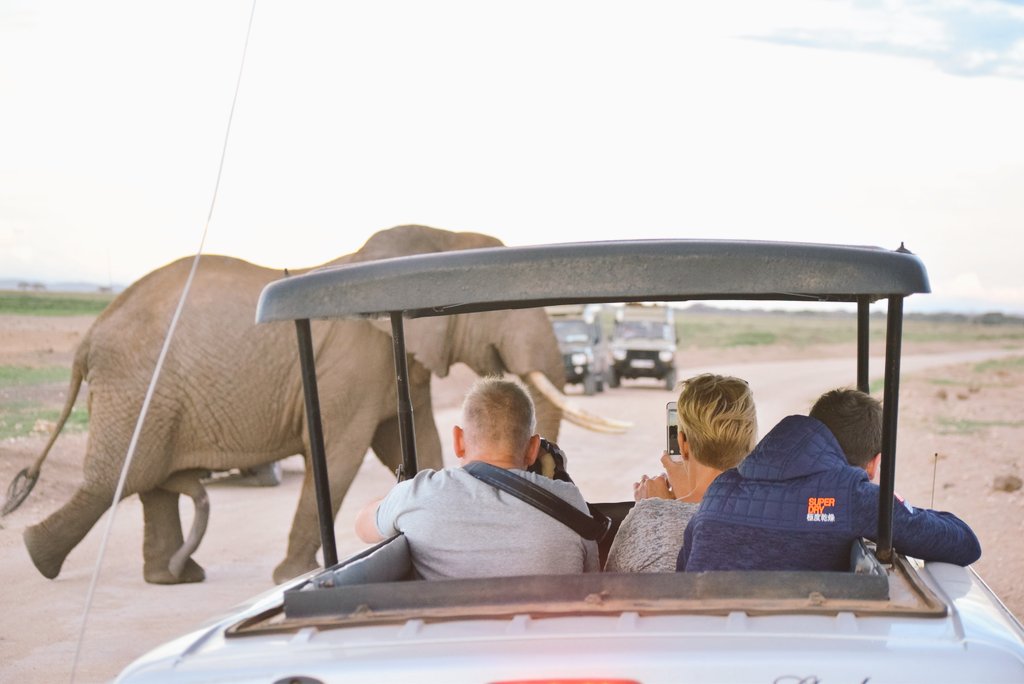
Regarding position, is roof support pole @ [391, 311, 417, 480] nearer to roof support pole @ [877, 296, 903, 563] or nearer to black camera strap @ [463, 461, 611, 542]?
black camera strap @ [463, 461, 611, 542]

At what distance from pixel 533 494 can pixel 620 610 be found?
0.84 metres

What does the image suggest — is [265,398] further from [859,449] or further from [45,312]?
[45,312]

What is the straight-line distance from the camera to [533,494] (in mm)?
3564

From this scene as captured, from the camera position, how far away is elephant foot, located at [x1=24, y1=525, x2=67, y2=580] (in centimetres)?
1082

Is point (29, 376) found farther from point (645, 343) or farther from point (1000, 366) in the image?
point (1000, 366)

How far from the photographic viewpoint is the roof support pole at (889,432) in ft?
10.5

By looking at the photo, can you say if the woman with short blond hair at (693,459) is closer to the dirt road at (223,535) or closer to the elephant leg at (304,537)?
the dirt road at (223,535)

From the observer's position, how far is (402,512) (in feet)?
12.0

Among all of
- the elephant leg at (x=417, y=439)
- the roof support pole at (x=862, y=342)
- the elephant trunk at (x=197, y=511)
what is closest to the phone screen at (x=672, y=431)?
the roof support pole at (x=862, y=342)

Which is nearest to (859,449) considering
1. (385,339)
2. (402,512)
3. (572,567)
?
(572,567)

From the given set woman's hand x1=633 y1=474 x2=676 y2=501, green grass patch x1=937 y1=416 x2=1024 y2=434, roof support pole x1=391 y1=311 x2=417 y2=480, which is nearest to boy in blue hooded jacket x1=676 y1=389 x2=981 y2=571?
woman's hand x1=633 y1=474 x2=676 y2=501

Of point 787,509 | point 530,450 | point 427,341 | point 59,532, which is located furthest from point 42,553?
point 787,509

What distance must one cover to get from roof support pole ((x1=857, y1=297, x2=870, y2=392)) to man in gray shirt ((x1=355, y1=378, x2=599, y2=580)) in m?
1.54

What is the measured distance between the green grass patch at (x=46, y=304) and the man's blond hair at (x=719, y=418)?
30523mm
